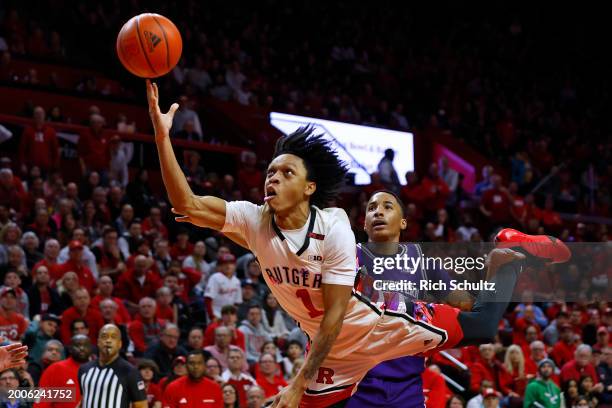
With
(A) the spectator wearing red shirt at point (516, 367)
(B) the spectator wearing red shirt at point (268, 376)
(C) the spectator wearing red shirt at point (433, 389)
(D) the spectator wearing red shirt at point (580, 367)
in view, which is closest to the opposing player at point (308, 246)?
(C) the spectator wearing red shirt at point (433, 389)

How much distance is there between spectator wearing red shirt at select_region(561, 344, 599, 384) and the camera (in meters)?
11.2

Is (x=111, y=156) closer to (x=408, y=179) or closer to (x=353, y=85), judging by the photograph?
(x=408, y=179)

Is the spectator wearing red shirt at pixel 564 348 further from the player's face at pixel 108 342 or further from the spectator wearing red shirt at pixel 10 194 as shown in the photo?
the spectator wearing red shirt at pixel 10 194

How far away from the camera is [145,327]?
10.1 m

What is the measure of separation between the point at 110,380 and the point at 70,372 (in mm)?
609

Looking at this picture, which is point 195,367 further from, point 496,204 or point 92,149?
point 496,204

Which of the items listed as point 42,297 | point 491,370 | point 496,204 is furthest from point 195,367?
point 496,204

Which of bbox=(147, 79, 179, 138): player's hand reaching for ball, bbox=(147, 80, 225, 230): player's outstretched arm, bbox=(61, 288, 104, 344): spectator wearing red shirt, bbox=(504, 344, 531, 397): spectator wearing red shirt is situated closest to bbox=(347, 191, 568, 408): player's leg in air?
bbox=(147, 80, 225, 230): player's outstretched arm

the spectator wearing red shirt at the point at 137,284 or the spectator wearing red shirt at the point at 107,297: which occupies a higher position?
the spectator wearing red shirt at the point at 137,284

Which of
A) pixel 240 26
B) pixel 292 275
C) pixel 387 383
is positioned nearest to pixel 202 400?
pixel 387 383

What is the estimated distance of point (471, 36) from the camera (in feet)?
78.3

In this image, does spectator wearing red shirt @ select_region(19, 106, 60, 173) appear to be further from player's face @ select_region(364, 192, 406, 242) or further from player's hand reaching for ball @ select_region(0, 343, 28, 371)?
player's face @ select_region(364, 192, 406, 242)

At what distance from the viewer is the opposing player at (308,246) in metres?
4.47

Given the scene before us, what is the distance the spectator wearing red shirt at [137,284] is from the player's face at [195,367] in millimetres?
1986
